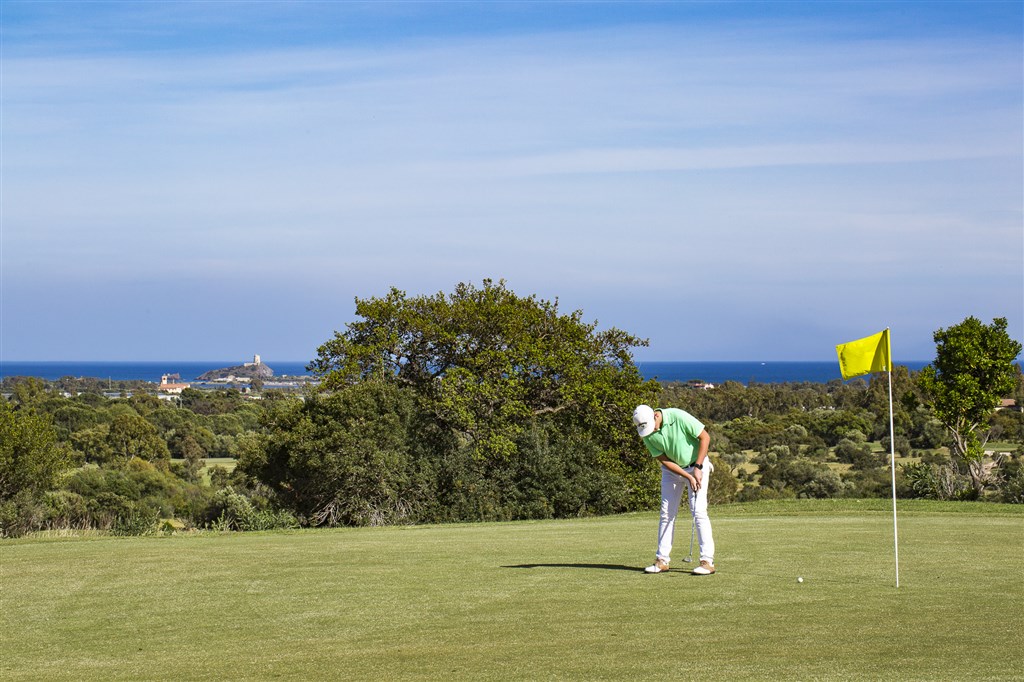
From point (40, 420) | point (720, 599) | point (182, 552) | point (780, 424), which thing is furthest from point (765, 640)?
point (780, 424)

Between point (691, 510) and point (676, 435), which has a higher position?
point (676, 435)

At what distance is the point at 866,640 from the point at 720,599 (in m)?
2.11

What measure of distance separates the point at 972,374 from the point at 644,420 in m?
20.5

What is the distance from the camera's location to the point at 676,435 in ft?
40.4

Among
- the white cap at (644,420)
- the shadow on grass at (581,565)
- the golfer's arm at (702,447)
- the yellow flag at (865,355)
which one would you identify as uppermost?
the yellow flag at (865,355)

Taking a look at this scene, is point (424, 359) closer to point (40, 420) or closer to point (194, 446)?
point (40, 420)

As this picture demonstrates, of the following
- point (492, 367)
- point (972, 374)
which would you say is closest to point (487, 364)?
point (492, 367)

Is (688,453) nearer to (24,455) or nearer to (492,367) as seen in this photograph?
(492,367)

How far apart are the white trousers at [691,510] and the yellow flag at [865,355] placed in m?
1.97

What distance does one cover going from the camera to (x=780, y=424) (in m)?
74.8

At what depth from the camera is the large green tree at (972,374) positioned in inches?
1142

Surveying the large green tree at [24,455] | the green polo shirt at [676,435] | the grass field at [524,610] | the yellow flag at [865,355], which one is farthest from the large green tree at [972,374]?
the large green tree at [24,455]

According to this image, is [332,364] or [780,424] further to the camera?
[780,424]

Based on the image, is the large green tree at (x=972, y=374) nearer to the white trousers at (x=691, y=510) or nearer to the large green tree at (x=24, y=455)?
the white trousers at (x=691, y=510)
